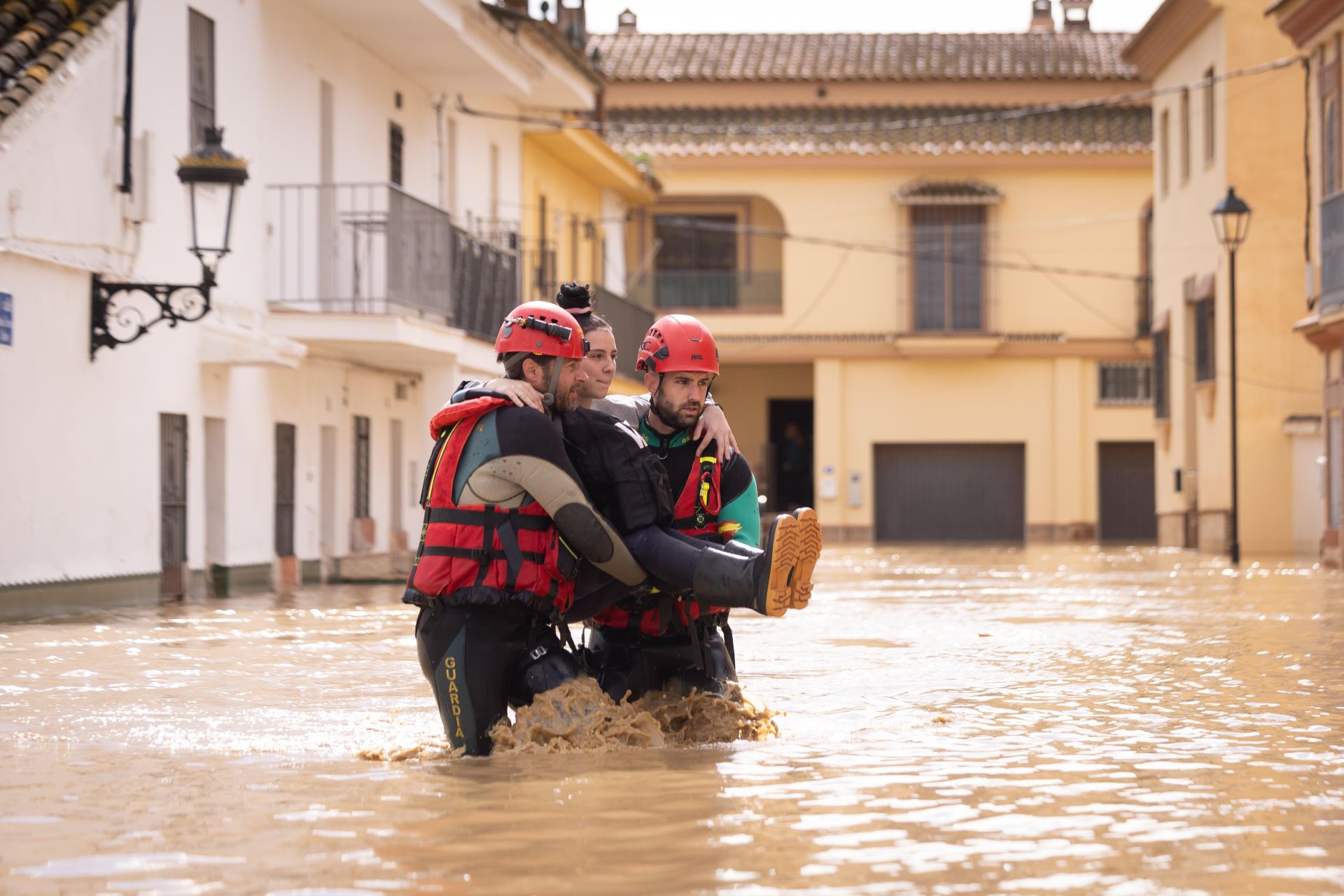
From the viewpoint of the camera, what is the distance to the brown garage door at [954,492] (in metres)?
43.5

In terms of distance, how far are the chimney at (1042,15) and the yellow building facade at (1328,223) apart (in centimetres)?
2275

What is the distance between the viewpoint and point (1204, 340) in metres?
32.2

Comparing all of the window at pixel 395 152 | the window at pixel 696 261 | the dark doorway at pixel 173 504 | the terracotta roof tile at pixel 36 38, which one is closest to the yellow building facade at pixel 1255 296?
the window at pixel 395 152

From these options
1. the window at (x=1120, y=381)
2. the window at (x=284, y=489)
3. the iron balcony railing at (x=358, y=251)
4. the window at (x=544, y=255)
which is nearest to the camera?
the iron balcony railing at (x=358, y=251)

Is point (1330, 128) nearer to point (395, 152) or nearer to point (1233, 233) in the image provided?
point (1233, 233)

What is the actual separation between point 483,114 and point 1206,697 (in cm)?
1932

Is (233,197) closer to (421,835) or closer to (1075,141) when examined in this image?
(421,835)

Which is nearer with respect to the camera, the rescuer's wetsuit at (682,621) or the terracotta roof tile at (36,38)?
the rescuer's wetsuit at (682,621)

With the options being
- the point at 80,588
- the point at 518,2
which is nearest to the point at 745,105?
the point at 518,2

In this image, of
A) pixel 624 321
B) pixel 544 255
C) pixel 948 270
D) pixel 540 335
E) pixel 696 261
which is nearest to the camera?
pixel 540 335

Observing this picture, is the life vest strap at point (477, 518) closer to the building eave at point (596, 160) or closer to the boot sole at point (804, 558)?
the boot sole at point (804, 558)

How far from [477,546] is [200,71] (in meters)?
12.7

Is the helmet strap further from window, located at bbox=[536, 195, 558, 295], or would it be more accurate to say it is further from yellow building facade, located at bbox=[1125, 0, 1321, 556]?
yellow building facade, located at bbox=[1125, 0, 1321, 556]

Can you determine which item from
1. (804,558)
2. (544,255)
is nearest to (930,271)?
(544,255)
